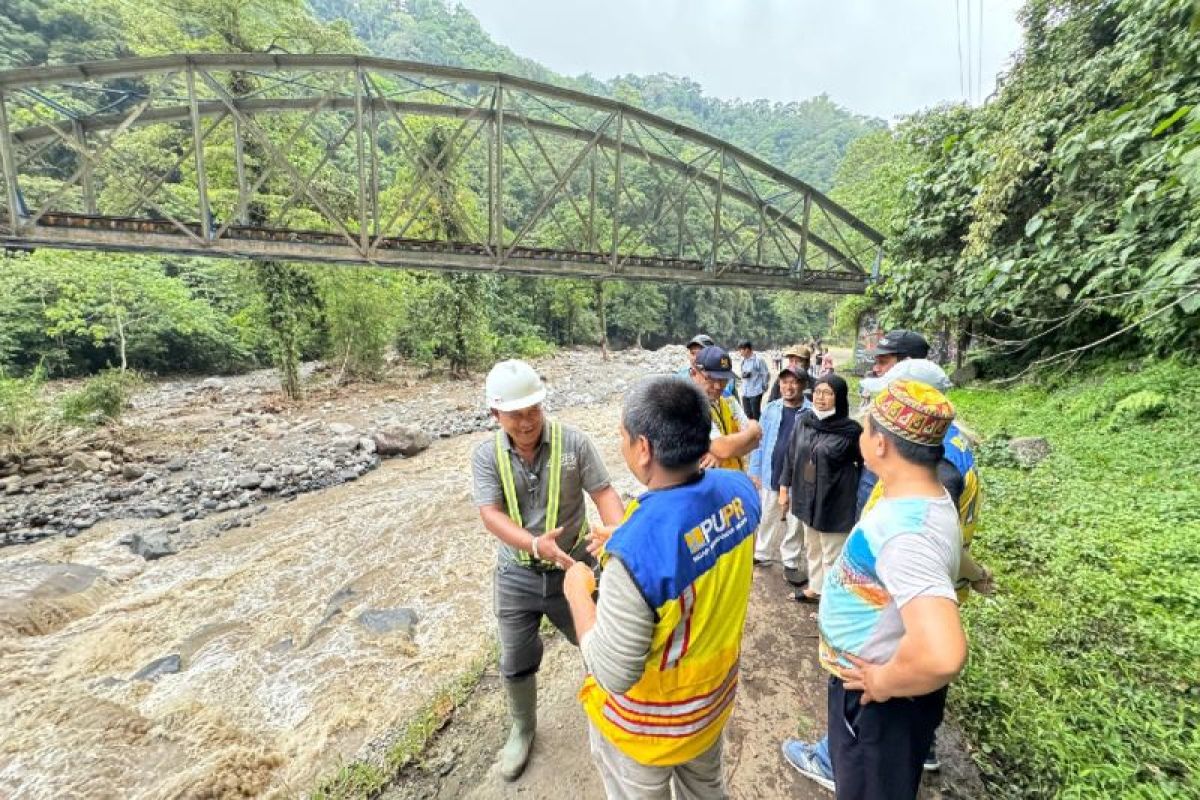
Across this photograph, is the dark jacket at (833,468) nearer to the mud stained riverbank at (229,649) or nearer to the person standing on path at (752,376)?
the mud stained riverbank at (229,649)

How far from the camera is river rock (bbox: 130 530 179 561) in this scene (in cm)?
645

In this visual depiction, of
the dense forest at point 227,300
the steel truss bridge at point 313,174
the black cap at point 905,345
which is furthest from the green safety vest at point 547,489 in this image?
the dense forest at point 227,300

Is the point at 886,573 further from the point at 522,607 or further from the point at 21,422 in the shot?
the point at 21,422

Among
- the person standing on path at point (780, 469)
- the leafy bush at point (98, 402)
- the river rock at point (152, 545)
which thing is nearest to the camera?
the person standing on path at point (780, 469)

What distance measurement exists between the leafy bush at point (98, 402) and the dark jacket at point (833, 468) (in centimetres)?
1384

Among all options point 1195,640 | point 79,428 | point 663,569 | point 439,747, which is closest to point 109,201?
point 79,428

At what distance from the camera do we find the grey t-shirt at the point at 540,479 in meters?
2.35

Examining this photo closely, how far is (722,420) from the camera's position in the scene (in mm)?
3535

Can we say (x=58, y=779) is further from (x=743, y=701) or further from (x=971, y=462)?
(x=971, y=462)

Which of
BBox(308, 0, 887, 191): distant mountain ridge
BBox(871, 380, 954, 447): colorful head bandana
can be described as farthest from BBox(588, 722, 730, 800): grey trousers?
BBox(308, 0, 887, 191): distant mountain ridge

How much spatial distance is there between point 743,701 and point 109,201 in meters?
26.6

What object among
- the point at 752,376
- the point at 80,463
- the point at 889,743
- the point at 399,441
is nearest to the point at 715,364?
the point at 889,743

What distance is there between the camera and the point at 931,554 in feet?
4.32

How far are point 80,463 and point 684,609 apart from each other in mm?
12131
